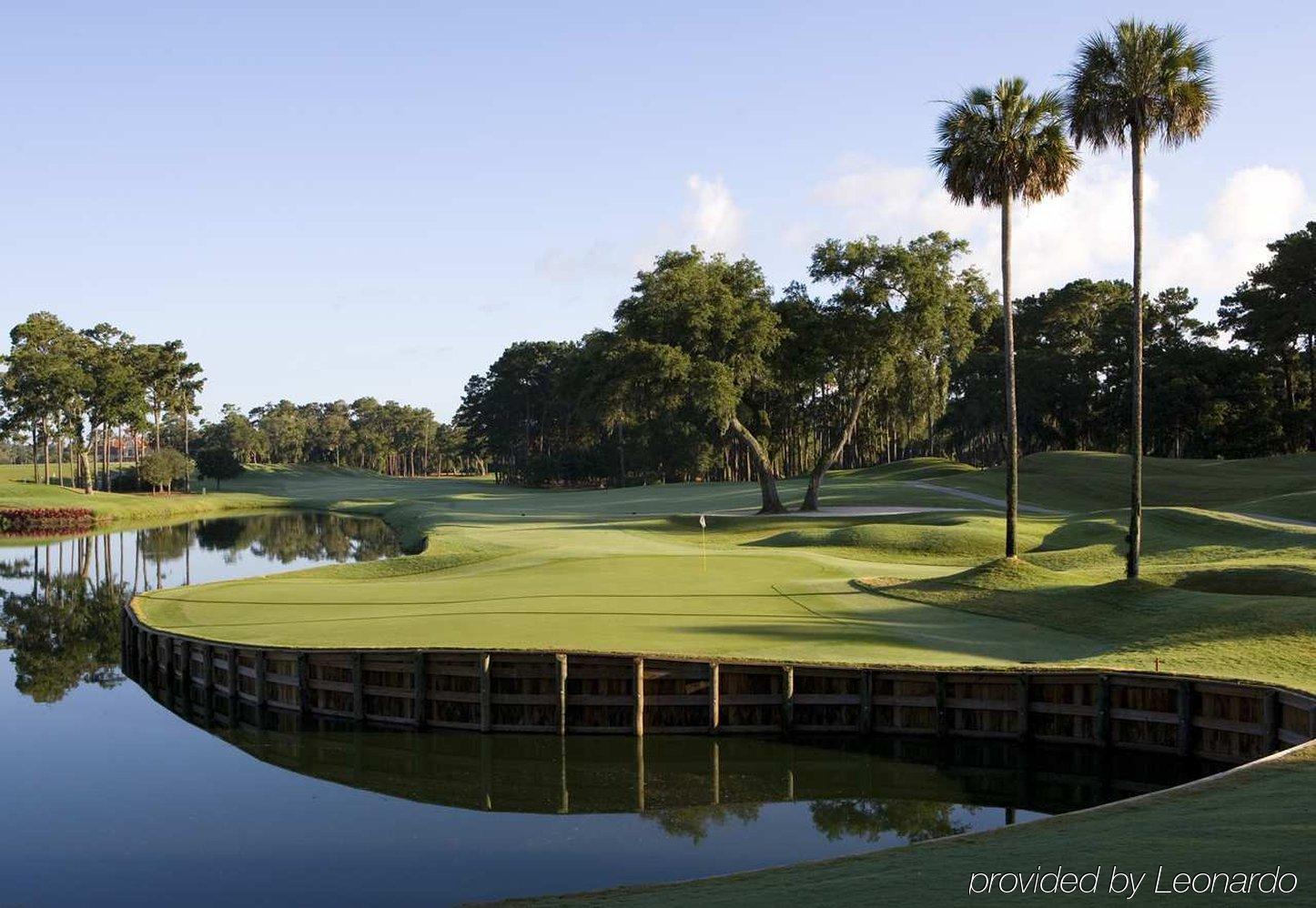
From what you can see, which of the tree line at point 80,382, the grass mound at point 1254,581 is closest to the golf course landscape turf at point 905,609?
the grass mound at point 1254,581

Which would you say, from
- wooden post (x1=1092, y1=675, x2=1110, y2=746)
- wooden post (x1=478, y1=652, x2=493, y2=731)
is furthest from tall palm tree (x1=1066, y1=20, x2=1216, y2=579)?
wooden post (x1=478, y1=652, x2=493, y2=731)

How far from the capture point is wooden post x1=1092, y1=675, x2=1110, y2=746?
2030 centimetres

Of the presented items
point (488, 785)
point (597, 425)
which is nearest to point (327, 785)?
point (488, 785)

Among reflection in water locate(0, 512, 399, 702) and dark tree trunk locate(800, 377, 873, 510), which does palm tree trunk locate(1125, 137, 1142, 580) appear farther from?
dark tree trunk locate(800, 377, 873, 510)

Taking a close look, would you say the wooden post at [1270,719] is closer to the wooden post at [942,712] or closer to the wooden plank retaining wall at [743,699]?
the wooden plank retaining wall at [743,699]

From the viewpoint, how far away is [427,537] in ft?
180

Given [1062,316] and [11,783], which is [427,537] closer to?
[11,783]

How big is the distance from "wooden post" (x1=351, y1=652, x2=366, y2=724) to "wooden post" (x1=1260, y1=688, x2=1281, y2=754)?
55.4ft

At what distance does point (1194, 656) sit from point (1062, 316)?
94.1 m

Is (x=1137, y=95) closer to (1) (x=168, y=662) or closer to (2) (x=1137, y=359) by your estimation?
(2) (x=1137, y=359)

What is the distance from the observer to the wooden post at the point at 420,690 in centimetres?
2266

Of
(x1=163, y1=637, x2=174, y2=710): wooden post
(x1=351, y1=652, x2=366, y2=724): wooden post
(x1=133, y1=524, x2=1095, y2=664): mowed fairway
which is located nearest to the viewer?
(x1=351, y1=652, x2=366, y2=724): wooden post

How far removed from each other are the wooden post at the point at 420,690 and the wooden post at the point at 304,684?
2623mm

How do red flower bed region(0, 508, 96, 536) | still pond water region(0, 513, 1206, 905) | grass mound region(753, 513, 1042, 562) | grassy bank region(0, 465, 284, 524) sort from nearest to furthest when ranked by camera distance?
still pond water region(0, 513, 1206, 905) < grass mound region(753, 513, 1042, 562) < red flower bed region(0, 508, 96, 536) < grassy bank region(0, 465, 284, 524)
